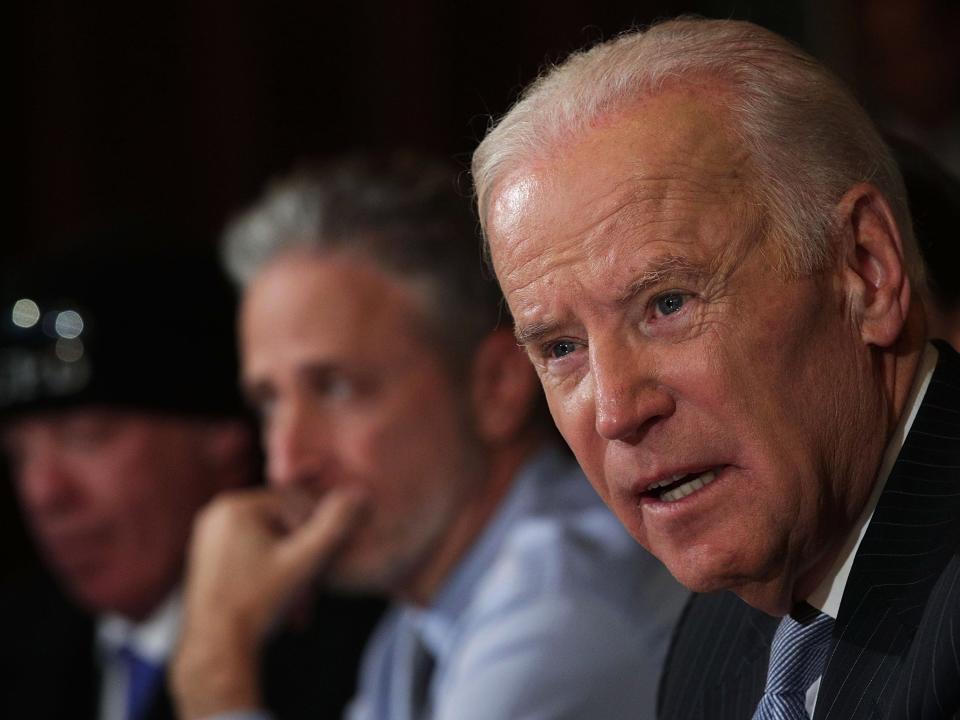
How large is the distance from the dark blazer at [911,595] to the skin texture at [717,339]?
5cm

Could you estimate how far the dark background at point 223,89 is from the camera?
3762 mm

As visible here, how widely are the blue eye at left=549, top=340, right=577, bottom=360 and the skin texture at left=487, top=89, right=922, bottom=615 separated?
4cm

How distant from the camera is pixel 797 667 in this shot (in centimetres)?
125

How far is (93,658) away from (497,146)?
2.18 m

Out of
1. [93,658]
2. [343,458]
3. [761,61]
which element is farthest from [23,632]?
[761,61]

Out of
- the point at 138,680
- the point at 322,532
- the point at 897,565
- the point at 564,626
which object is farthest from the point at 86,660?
the point at 897,565

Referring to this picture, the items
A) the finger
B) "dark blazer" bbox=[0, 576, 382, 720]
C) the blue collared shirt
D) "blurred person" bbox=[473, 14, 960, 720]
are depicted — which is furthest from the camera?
"dark blazer" bbox=[0, 576, 382, 720]

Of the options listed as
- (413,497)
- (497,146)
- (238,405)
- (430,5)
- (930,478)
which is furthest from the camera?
(430,5)

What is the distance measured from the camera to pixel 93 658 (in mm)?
3107

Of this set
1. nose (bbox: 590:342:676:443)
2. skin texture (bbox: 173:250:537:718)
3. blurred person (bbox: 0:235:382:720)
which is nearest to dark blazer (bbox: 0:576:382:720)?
blurred person (bbox: 0:235:382:720)

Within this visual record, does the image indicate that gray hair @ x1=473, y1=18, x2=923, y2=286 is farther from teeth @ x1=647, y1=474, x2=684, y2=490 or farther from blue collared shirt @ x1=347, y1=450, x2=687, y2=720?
blue collared shirt @ x1=347, y1=450, x2=687, y2=720

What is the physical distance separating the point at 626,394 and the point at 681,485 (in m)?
0.11

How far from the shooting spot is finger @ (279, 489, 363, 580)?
2354 millimetres

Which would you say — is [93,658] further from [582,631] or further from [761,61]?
[761,61]
